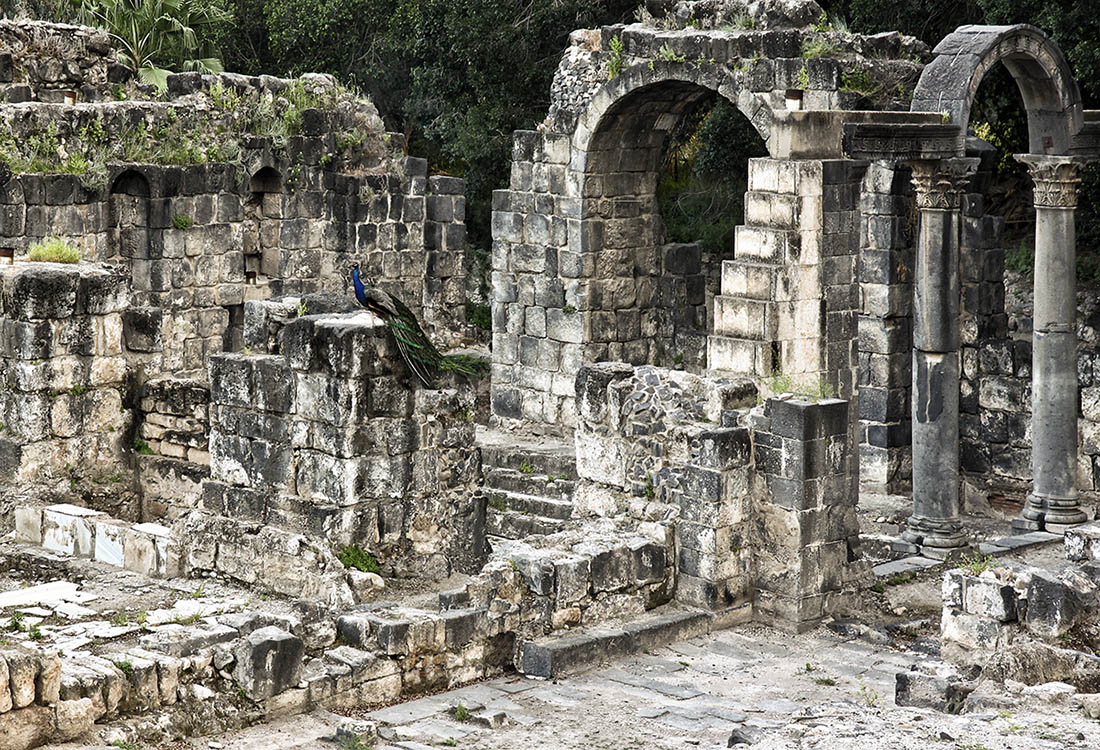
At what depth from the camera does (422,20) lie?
28.6m

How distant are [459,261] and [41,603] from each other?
11.3 metres

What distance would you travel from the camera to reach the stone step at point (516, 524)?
17562 millimetres

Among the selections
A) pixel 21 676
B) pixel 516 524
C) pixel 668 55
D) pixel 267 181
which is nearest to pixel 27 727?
pixel 21 676

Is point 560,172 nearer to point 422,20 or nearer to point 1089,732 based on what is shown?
point 422,20

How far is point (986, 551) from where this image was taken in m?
16.0

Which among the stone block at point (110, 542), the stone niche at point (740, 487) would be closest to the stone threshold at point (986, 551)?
the stone niche at point (740, 487)

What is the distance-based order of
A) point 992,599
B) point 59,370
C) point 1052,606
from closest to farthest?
1. point 1052,606
2. point 992,599
3. point 59,370

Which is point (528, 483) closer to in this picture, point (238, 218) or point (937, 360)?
point (937, 360)

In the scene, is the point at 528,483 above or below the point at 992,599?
above

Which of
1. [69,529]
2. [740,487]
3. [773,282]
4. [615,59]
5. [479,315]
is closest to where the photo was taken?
[740,487]

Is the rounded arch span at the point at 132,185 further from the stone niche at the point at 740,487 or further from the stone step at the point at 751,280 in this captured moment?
the stone niche at the point at 740,487

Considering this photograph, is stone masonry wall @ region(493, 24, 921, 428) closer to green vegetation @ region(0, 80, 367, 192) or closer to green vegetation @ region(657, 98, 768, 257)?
green vegetation @ region(0, 80, 367, 192)

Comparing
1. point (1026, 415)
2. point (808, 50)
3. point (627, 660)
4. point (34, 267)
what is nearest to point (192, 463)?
point (34, 267)

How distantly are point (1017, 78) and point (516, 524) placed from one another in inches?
244
